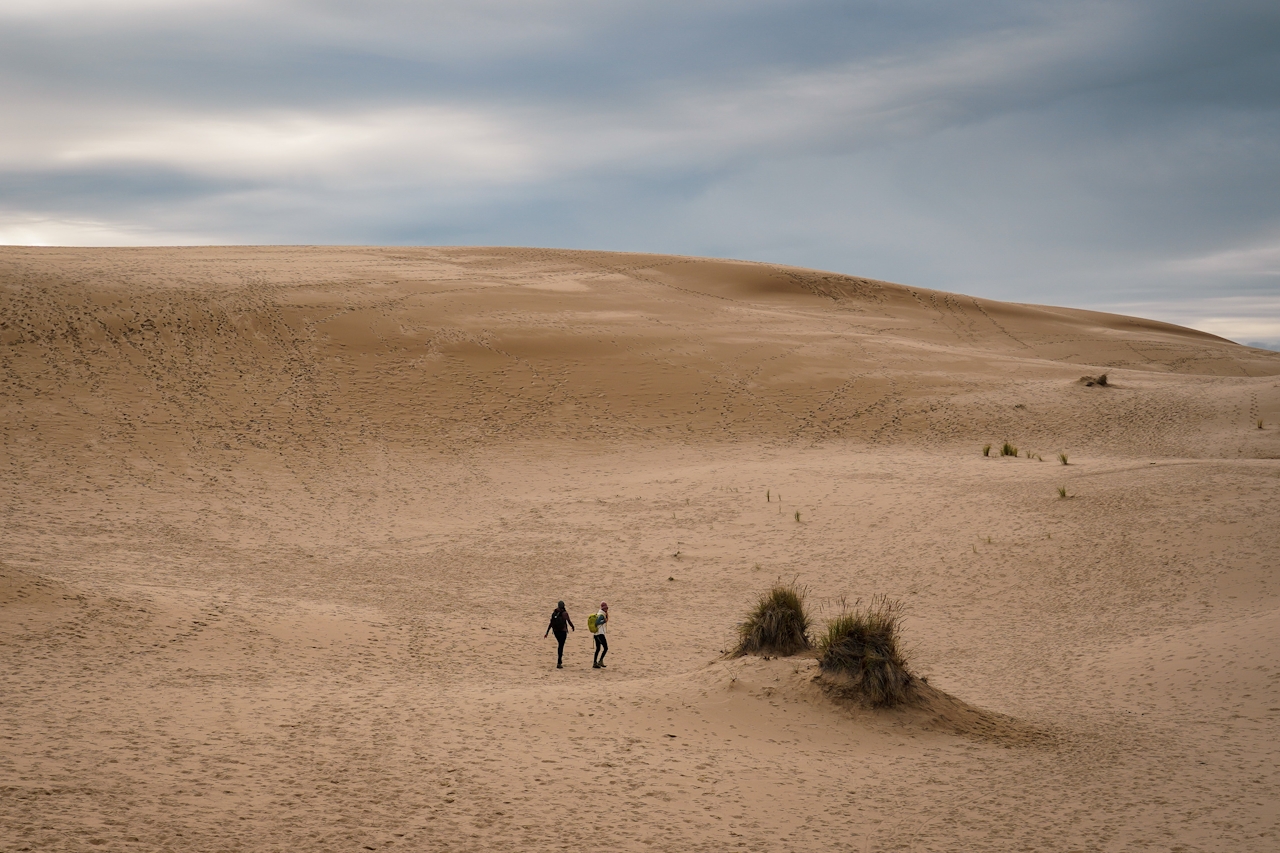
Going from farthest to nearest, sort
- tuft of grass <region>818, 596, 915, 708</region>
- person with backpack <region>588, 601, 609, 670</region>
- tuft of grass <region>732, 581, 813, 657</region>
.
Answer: person with backpack <region>588, 601, 609, 670</region> < tuft of grass <region>732, 581, 813, 657</region> < tuft of grass <region>818, 596, 915, 708</region>

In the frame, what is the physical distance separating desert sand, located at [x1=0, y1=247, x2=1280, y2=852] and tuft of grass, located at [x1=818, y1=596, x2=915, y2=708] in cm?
29

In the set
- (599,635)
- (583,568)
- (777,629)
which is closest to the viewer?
(777,629)

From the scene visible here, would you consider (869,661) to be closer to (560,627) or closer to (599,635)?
(599,635)

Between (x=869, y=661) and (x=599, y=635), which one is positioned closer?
(x=869, y=661)

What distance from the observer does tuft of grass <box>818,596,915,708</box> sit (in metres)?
11.2

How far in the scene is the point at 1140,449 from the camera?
91.6ft

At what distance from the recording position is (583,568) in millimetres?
20922

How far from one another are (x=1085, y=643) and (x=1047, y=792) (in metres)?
7.14

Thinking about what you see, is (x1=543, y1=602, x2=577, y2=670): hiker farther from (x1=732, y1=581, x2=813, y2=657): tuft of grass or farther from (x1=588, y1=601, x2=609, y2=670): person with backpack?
(x1=732, y1=581, x2=813, y2=657): tuft of grass

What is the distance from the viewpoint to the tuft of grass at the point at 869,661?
11.2 meters

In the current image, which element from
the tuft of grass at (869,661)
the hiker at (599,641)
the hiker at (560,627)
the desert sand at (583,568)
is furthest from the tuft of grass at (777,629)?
the hiker at (560,627)

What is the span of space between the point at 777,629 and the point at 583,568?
8.98 meters

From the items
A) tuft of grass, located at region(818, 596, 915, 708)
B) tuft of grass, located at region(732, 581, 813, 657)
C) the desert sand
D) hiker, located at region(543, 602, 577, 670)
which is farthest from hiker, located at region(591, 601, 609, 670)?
tuft of grass, located at region(818, 596, 915, 708)

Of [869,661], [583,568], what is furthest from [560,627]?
[583,568]
